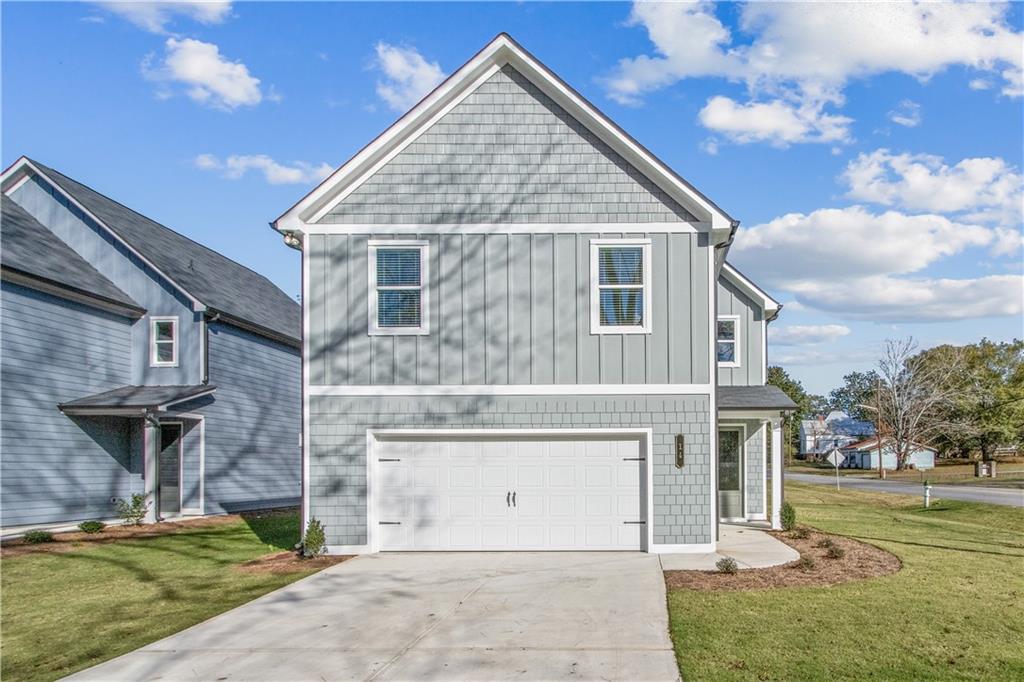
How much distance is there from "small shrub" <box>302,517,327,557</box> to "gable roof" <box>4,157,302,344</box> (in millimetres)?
9670

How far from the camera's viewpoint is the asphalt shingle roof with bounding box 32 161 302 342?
2173cm

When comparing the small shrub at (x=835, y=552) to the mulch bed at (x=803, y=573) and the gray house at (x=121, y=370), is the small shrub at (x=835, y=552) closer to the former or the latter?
the mulch bed at (x=803, y=573)

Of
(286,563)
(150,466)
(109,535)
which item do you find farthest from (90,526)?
(286,563)

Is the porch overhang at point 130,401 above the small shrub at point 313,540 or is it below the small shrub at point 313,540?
above

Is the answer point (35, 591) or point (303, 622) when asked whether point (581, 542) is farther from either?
point (35, 591)

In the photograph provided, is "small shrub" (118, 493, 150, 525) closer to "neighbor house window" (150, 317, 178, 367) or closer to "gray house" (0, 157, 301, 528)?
"gray house" (0, 157, 301, 528)

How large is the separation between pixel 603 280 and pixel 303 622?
7.83 m

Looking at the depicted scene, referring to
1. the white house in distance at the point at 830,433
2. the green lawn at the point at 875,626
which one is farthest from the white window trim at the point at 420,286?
the white house in distance at the point at 830,433

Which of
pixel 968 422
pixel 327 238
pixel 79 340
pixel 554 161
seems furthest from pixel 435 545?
pixel 968 422

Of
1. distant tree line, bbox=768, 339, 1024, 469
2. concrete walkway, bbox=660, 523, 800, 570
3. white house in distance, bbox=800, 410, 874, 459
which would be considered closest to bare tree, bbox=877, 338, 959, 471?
distant tree line, bbox=768, 339, 1024, 469

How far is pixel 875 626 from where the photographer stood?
8461 millimetres

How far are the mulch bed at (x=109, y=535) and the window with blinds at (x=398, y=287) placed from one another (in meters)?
7.88

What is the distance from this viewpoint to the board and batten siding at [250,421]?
2212 centimetres

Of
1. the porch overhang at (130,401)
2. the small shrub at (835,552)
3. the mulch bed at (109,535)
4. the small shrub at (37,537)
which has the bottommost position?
the mulch bed at (109,535)
